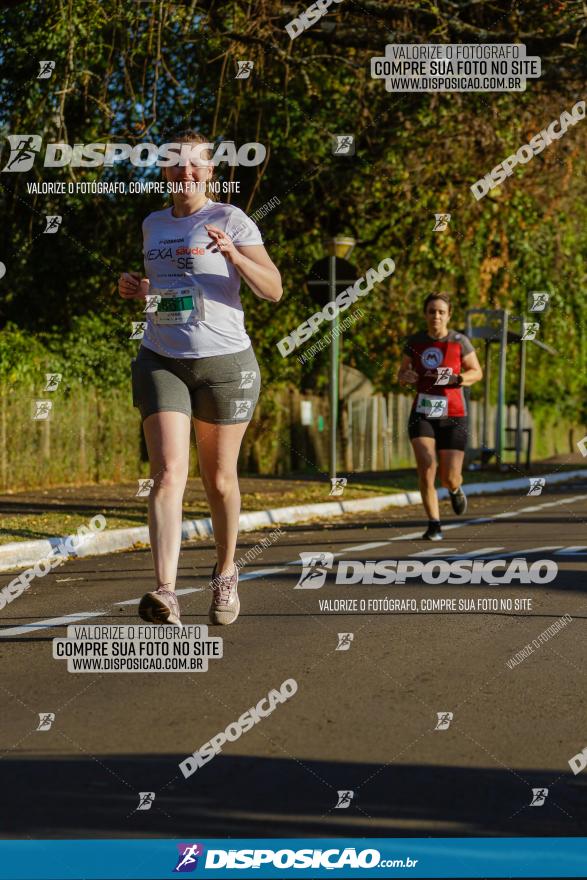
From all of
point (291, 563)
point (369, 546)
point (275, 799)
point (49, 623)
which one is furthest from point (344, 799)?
point (369, 546)

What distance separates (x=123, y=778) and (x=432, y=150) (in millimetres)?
18222

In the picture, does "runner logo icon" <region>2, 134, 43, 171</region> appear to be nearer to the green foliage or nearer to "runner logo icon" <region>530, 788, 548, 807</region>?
the green foliage

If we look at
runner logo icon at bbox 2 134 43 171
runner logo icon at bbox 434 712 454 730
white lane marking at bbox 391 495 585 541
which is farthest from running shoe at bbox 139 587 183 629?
runner logo icon at bbox 2 134 43 171

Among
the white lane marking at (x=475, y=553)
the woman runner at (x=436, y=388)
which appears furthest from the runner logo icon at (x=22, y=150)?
the white lane marking at (x=475, y=553)

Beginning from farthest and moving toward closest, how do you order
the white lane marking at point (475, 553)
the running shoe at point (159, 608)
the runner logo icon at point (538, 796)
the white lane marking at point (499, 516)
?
the white lane marking at point (499, 516) → the white lane marking at point (475, 553) → the running shoe at point (159, 608) → the runner logo icon at point (538, 796)

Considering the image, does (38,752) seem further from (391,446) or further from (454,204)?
(391,446)

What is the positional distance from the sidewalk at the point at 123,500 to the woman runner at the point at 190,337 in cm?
549

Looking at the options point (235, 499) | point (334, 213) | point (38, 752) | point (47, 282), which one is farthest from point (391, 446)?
point (38, 752)

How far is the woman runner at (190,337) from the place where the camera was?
6316 mm

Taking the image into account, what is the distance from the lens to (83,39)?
1675cm

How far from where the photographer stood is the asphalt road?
397cm

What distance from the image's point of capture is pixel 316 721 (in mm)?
5094

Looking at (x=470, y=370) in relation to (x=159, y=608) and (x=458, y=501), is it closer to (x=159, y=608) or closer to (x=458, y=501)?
(x=458, y=501)

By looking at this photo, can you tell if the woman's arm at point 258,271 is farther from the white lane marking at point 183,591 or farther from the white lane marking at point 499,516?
the white lane marking at point 499,516
